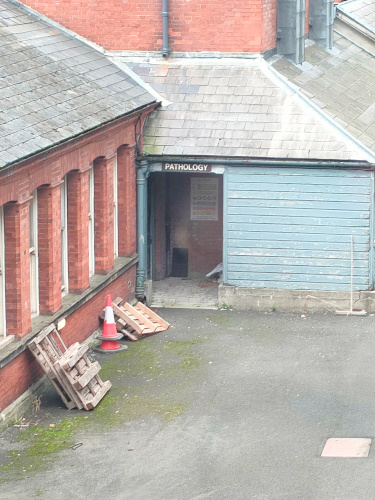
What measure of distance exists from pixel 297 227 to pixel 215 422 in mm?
5937

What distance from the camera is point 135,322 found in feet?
60.0

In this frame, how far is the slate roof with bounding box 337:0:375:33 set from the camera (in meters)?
27.7

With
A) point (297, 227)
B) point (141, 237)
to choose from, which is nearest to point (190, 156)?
point (141, 237)

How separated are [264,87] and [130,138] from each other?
270 cm

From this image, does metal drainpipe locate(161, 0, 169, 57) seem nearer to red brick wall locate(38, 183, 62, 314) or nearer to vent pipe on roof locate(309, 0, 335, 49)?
red brick wall locate(38, 183, 62, 314)

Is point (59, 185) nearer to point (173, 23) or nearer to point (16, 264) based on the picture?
point (16, 264)

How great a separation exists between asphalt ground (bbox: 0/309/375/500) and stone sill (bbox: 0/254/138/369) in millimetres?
906

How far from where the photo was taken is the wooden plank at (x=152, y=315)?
18.8 metres

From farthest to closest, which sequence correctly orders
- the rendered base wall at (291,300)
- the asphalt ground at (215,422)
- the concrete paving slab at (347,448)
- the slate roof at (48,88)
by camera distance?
the rendered base wall at (291,300) → the slate roof at (48,88) → the concrete paving slab at (347,448) → the asphalt ground at (215,422)

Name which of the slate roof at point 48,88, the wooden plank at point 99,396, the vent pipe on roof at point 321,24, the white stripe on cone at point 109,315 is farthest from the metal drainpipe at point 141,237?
Answer: the vent pipe on roof at point 321,24

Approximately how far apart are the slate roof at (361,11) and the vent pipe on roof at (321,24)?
5.97ft

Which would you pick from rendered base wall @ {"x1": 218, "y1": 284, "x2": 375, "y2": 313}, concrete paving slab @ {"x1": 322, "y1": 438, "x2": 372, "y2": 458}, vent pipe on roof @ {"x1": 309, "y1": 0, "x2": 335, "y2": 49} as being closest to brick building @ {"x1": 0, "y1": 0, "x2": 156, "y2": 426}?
rendered base wall @ {"x1": 218, "y1": 284, "x2": 375, "y2": 313}

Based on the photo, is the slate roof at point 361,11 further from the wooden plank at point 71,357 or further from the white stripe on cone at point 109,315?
the wooden plank at point 71,357

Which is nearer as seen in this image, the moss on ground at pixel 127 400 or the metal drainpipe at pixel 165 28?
the moss on ground at pixel 127 400
